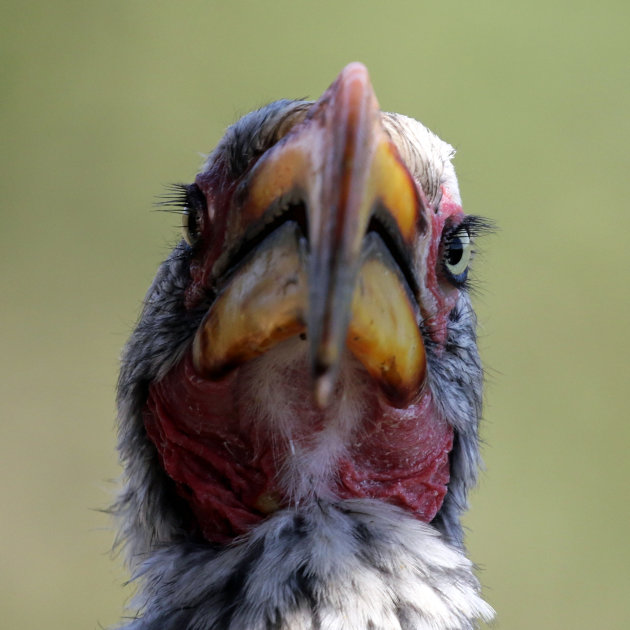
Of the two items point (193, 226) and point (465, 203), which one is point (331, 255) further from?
point (465, 203)

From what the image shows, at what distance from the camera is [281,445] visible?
1.71 metres

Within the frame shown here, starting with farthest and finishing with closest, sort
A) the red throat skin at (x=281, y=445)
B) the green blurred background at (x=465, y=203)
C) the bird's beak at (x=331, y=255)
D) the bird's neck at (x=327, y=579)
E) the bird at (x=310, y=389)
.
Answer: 1. the green blurred background at (x=465, y=203)
2. the red throat skin at (x=281, y=445)
3. the bird's neck at (x=327, y=579)
4. the bird at (x=310, y=389)
5. the bird's beak at (x=331, y=255)

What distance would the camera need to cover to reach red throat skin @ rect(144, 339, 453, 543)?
1.68m

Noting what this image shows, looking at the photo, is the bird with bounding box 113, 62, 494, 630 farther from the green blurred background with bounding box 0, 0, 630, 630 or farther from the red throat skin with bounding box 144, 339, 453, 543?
the green blurred background with bounding box 0, 0, 630, 630

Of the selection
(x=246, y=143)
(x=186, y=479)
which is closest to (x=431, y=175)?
(x=246, y=143)

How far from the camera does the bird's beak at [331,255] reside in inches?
50.2

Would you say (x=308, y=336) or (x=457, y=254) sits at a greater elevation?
(x=457, y=254)

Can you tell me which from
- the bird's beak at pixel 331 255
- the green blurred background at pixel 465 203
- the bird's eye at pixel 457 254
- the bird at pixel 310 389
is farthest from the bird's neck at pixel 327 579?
the green blurred background at pixel 465 203

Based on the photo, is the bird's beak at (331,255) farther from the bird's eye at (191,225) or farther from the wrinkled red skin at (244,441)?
the bird's eye at (191,225)

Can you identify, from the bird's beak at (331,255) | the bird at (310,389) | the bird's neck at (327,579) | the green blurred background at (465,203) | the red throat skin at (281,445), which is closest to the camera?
the bird's beak at (331,255)

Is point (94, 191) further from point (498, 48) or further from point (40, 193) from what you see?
point (498, 48)

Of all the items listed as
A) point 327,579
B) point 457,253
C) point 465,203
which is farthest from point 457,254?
point 465,203

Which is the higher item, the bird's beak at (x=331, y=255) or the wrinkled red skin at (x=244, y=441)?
the bird's beak at (x=331, y=255)

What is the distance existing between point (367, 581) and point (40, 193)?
4.96 m
